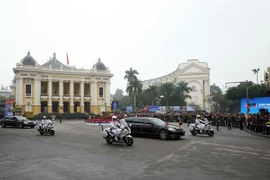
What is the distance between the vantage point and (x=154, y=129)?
1662cm

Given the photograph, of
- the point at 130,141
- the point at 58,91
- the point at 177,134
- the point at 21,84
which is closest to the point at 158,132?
the point at 177,134

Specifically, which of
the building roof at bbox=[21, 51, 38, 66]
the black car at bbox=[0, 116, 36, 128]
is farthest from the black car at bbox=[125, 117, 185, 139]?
the building roof at bbox=[21, 51, 38, 66]

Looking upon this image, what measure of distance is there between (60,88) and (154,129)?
5205 centimetres

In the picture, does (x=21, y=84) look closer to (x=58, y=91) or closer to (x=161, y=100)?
(x=58, y=91)

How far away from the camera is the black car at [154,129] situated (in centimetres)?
1603

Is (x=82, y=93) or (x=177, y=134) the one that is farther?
(x=82, y=93)

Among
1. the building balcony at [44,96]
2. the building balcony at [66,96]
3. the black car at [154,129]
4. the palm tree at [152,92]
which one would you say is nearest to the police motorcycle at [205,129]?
the black car at [154,129]

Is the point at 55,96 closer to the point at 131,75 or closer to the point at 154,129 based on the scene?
the point at 131,75

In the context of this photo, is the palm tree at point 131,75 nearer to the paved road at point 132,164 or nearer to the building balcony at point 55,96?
the building balcony at point 55,96

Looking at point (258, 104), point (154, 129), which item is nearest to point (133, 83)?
point (258, 104)

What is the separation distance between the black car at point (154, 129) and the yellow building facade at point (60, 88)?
4672 centimetres

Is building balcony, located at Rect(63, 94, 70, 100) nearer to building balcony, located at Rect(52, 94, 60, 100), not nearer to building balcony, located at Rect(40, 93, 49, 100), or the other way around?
building balcony, located at Rect(52, 94, 60, 100)

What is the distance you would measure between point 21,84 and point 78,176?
188ft

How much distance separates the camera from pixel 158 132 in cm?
1642
